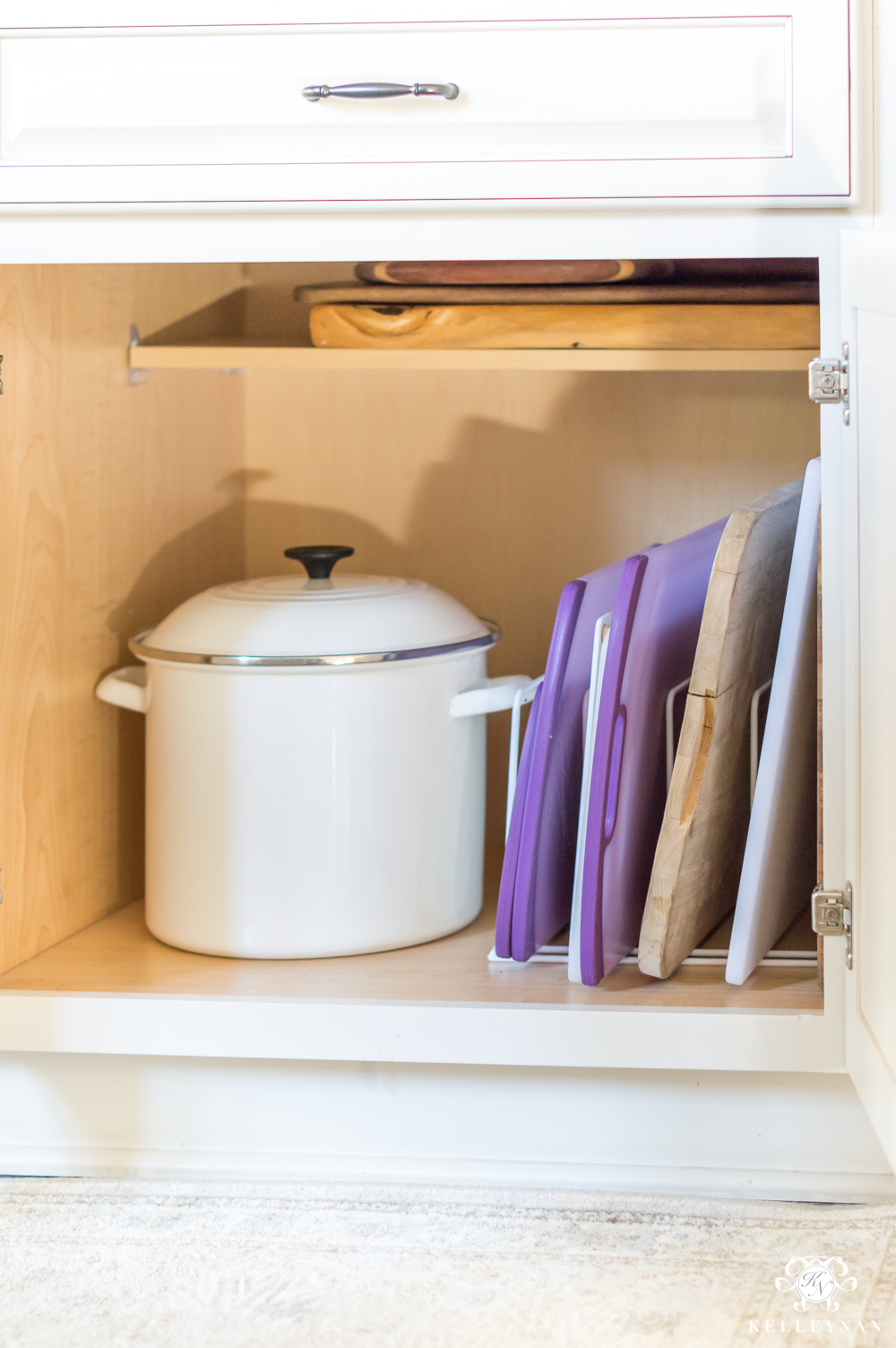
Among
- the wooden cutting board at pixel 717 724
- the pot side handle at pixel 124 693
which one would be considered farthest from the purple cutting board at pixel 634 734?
the pot side handle at pixel 124 693

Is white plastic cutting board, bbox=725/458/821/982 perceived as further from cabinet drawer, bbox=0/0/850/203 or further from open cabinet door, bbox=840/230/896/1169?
cabinet drawer, bbox=0/0/850/203

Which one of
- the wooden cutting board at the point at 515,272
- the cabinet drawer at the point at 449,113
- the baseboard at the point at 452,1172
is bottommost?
the baseboard at the point at 452,1172

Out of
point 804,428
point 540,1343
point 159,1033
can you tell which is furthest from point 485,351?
point 540,1343

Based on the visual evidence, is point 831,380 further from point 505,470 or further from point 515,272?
point 505,470

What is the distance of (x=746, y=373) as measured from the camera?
4.16ft

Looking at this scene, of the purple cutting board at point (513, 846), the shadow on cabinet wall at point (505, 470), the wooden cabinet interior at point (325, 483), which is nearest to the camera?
the purple cutting board at point (513, 846)

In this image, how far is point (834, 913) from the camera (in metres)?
0.83

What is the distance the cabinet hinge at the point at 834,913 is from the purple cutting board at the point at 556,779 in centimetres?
21

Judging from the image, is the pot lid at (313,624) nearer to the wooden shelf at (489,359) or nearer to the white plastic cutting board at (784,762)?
the wooden shelf at (489,359)

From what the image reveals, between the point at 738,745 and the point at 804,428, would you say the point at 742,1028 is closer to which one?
the point at 738,745

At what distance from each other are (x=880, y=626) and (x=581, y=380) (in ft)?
2.11

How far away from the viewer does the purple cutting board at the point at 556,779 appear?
0.92m

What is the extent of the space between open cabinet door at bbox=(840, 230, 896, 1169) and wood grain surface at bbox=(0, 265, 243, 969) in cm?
59

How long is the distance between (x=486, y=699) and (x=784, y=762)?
240mm
